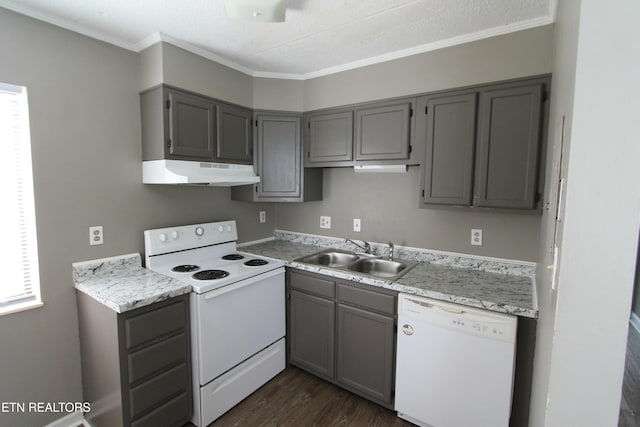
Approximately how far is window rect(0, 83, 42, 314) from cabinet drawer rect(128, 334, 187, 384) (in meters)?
0.75

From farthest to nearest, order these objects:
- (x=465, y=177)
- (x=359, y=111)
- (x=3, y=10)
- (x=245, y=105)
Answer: (x=245, y=105) < (x=359, y=111) < (x=465, y=177) < (x=3, y=10)

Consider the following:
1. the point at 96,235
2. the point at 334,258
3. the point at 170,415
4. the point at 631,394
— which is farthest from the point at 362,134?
the point at 631,394

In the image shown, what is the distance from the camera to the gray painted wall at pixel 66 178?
1710 millimetres

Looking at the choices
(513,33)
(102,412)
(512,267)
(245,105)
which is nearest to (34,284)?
(102,412)

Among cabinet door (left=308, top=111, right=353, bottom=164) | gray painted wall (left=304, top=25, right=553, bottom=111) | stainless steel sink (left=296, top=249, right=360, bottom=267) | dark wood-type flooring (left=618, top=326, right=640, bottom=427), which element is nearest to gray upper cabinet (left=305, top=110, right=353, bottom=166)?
cabinet door (left=308, top=111, right=353, bottom=164)

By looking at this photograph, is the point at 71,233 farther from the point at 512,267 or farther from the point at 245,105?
the point at 512,267

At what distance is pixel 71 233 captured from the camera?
1.89 m

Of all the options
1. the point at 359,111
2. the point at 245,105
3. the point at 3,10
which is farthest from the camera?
the point at 245,105

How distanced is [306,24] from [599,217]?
183cm

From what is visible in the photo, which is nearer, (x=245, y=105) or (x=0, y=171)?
(x=0, y=171)

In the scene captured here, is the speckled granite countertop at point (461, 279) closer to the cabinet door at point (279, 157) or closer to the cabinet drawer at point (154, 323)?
the cabinet door at point (279, 157)

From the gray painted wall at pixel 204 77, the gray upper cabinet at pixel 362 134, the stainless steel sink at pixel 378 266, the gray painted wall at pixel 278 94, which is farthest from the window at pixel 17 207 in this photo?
the stainless steel sink at pixel 378 266

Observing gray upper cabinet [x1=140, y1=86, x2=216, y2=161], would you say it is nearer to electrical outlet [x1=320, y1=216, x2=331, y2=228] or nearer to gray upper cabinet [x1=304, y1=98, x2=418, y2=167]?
gray upper cabinet [x1=304, y1=98, x2=418, y2=167]

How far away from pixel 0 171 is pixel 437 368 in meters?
2.80
